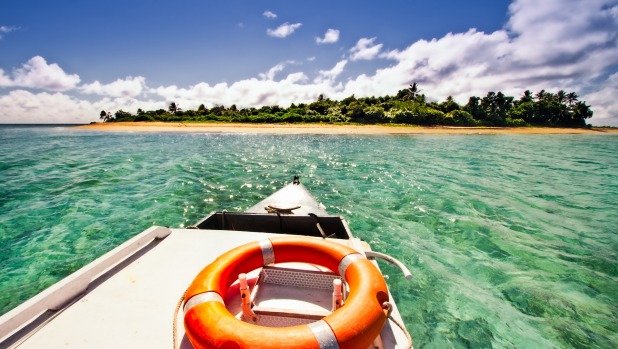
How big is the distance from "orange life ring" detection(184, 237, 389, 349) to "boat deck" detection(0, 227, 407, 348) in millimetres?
341

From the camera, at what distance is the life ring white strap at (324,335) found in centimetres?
170

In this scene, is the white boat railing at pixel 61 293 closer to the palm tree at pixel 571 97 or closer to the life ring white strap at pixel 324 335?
the life ring white strap at pixel 324 335

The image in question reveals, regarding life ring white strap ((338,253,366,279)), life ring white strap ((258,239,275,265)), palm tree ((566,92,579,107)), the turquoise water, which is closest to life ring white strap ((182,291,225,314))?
life ring white strap ((258,239,275,265))

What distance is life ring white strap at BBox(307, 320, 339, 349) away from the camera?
1704 mm

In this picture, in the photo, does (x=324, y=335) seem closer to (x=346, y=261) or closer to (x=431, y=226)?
(x=346, y=261)

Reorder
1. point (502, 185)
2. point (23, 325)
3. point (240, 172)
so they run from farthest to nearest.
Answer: point (240, 172) < point (502, 185) < point (23, 325)

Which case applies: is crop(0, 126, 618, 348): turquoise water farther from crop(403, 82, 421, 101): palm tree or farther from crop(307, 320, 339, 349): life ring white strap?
crop(403, 82, 421, 101): palm tree

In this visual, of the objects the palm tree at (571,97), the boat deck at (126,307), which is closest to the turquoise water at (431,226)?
the boat deck at (126,307)

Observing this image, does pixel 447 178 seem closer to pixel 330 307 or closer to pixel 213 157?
pixel 330 307

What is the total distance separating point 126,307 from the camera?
95.4 inches

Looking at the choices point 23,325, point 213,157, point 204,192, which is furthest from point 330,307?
point 213,157

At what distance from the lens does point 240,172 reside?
12.1 metres

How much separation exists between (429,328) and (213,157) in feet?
49.9

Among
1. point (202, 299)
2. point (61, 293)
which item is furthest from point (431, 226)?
point (61, 293)
